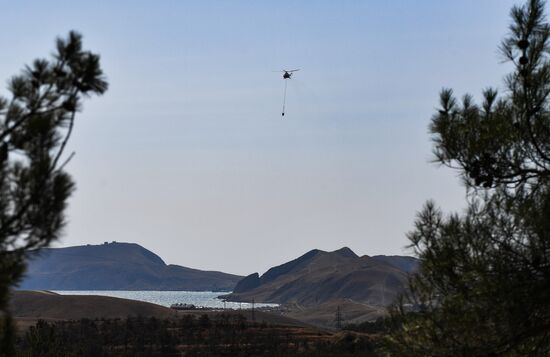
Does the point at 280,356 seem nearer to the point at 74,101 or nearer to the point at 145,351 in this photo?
the point at 145,351

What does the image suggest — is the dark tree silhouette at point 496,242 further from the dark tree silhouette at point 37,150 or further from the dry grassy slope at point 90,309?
the dry grassy slope at point 90,309

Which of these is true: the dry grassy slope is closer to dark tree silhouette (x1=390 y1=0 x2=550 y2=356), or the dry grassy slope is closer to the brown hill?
the brown hill

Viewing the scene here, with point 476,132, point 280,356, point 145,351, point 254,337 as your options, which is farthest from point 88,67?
point 254,337

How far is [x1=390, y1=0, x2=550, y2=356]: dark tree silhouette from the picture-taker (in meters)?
11.9

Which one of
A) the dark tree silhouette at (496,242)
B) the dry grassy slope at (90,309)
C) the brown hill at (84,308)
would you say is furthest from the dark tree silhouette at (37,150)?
the brown hill at (84,308)

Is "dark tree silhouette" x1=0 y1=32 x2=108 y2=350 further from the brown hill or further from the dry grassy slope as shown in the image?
the brown hill

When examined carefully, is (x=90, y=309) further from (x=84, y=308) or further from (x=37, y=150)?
(x=37, y=150)

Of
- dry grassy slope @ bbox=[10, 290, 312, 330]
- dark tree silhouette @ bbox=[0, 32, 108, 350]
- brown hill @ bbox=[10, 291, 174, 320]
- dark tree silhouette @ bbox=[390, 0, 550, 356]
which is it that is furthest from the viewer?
brown hill @ bbox=[10, 291, 174, 320]

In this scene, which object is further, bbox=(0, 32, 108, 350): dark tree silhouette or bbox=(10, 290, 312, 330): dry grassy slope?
bbox=(10, 290, 312, 330): dry grassy slope

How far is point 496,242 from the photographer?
12250 mm

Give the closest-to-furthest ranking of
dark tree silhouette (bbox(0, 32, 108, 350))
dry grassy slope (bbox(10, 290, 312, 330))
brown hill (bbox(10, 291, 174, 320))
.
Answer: dark tree silhouette (bbox(0, 32, 108, 350))
dry grassy slope (bbox(10, 290, 312, 330))
brown hill (bbox(10, 291, 174, 320))

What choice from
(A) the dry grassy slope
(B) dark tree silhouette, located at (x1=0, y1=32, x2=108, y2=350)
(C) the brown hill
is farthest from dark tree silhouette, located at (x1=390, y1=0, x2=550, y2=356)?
(C) the brown hill

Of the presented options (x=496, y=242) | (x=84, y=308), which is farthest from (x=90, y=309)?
(x=496, y=242)

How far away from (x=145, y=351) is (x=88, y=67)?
204 ft
